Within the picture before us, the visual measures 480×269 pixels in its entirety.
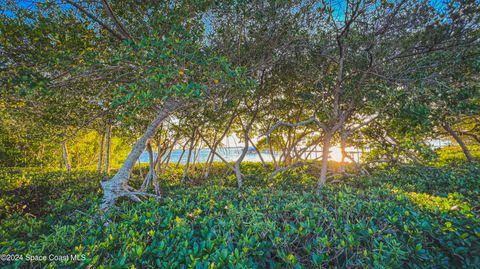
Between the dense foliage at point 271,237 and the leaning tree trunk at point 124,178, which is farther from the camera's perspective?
the leaning tree trunk at point 124,178

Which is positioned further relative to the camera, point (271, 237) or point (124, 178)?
→ point (124, 178)

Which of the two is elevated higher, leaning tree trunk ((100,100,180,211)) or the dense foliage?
leaning tree trunk ((100,100,180,211))

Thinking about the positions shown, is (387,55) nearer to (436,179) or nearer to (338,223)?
(436,179)

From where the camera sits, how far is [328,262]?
1.69m

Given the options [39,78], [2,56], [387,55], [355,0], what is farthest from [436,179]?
[2,56]

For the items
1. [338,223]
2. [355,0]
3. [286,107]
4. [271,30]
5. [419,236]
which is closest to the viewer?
[419,236]

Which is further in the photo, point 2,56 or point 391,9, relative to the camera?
point 391,9

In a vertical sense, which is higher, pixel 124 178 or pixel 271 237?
pixel 124 178

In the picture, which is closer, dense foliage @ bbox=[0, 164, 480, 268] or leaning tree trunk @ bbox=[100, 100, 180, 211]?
dense foliage @ bbox=[0, 164, 480, 268]

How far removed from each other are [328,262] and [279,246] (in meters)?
0.41

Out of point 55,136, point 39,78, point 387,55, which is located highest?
point 387,55

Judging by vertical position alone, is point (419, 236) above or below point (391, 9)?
below

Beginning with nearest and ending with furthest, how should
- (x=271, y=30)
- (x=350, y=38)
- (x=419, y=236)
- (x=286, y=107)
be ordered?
1. (x=419, y=236)
2. (x=271, y=30)
3. (x=350, y=38)
4. (x=286, y=107)

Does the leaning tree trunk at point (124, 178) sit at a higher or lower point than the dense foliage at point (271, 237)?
higher
